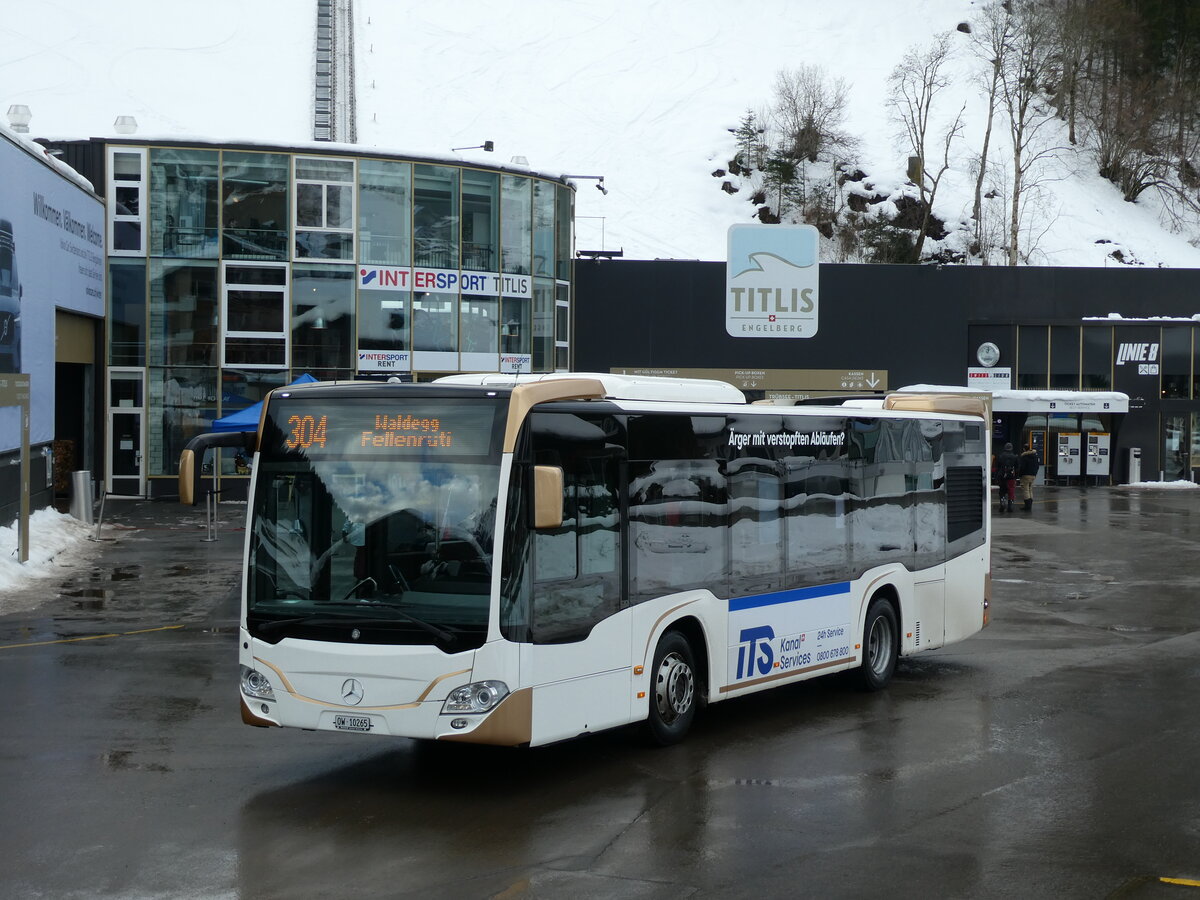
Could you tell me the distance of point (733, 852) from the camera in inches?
290

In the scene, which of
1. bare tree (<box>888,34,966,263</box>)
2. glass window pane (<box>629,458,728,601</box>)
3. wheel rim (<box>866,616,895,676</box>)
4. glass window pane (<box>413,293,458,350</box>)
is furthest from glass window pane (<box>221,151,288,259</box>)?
bare tree (<box>888,34,966,263</box>)

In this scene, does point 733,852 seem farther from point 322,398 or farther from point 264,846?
point 322,398

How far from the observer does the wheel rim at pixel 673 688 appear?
9820 millimetres

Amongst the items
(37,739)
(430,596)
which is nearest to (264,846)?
(430,596)

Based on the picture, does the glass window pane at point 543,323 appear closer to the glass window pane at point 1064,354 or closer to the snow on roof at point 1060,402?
the snow on roof at point 1060,402

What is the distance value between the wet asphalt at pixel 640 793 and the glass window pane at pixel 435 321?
22583mm

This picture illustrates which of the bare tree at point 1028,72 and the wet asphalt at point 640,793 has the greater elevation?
the bare tree at point 1028,72

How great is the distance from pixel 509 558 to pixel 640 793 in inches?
67.9

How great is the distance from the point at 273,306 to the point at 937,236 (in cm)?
5091

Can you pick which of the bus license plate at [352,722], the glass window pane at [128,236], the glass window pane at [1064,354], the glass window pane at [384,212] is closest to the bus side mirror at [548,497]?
the bus license plate at [352,722]

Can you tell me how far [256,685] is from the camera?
887cm

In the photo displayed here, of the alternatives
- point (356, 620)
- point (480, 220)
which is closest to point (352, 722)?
point (356, 620)

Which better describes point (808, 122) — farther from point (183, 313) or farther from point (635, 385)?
point (635, 385)

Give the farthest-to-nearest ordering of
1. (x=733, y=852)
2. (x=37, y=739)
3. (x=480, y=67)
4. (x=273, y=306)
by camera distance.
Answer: (x=480, y=67) → (x=273, y=306) → (x=37, y=739) → (x=733, y=852)
